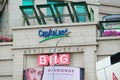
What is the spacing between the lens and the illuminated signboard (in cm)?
2859

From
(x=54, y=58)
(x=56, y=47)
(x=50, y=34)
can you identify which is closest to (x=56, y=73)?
(x=54, y=58)

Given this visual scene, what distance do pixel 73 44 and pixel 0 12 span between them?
14.4m

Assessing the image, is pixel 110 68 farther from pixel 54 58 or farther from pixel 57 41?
pixel 57 41

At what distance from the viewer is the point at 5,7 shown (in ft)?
125

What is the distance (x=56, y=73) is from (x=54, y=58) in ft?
4.04

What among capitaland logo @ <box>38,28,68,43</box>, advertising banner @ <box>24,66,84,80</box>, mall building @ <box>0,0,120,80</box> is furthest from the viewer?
capitaland logo @ <box>38,28,68,43</box>

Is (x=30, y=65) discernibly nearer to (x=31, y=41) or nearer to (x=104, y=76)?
(x=31, y=41)

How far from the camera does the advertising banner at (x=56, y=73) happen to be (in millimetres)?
27906

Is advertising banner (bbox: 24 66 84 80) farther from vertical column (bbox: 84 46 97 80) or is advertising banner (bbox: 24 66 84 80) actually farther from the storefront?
vertical column (bbox: 84 46 97 80)

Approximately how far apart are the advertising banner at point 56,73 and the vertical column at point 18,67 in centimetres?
96

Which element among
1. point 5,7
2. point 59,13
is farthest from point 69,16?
point 5,7

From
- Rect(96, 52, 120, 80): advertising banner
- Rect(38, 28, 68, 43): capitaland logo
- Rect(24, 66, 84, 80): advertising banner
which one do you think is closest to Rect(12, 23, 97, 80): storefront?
Rect(38, 28, 68, 43): capitaland logo

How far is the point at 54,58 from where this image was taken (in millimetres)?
28656

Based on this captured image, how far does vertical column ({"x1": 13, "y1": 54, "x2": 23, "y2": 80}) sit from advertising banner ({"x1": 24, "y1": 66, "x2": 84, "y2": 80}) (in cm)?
96
